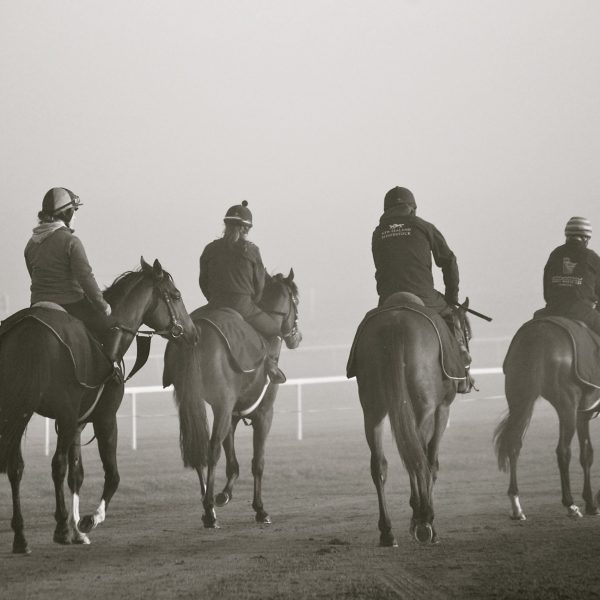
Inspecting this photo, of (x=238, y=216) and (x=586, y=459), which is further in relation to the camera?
(x=238, y=216)

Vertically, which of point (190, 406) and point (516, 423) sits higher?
point (190, 406)

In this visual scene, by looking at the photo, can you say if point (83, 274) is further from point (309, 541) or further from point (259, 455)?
point (259, 455)

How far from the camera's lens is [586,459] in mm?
12258

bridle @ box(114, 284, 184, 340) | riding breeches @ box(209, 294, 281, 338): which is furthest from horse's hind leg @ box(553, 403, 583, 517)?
bridle @ box(114, 284, 184, 340)

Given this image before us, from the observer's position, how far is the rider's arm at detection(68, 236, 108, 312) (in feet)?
32.9

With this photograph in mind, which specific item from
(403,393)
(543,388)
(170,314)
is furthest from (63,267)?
(543,388)

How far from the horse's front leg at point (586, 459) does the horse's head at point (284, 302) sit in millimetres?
3237

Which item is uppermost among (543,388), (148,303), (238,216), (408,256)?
(238,216)

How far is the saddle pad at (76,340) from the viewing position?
9.58m

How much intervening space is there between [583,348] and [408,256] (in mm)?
2399

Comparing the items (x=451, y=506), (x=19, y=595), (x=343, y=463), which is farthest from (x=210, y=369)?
(x=343, y=463)

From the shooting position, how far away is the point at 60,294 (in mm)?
10156

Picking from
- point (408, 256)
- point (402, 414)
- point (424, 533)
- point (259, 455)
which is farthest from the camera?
point (259, 455)

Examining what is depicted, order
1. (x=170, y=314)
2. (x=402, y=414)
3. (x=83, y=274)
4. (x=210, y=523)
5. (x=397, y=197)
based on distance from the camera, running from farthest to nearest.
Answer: (x=210, y=523)
(x=170, y=314)
(x=397, y=197)
(x=83, y=274)
(x=402, y=414)
